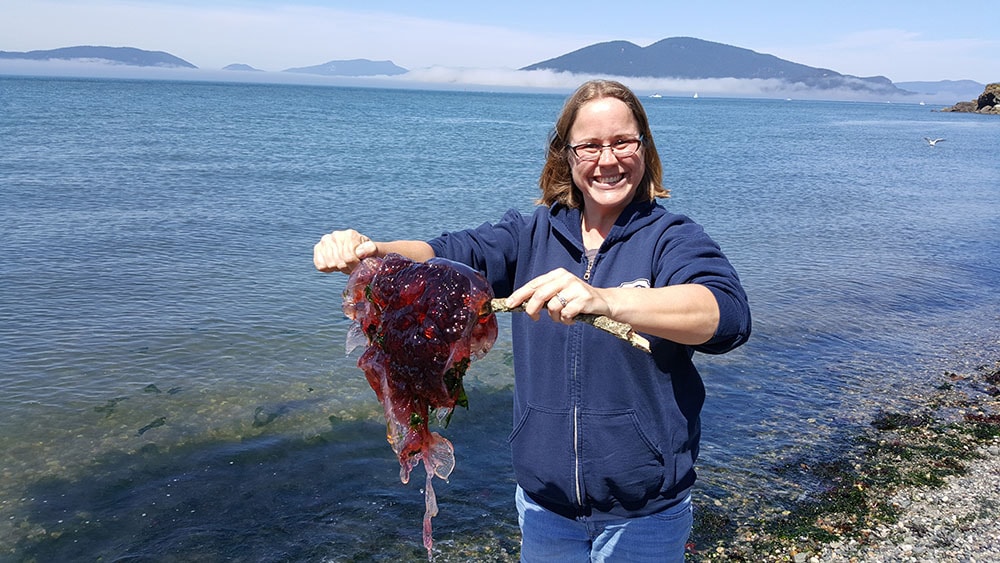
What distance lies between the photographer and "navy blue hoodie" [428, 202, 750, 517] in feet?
10.6

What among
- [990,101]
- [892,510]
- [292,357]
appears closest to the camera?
[892,510]

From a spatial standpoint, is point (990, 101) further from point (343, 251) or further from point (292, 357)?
point (343, 251)

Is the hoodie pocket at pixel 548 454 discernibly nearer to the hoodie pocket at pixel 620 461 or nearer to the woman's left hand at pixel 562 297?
the hoodie pocket at pixel 620 461

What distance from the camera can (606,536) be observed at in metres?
3.39

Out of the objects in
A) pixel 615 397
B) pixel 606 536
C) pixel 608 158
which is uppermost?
pixel 608 158

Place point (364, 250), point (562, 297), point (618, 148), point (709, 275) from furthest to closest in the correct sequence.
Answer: point (618, 148) < point (364, 250) < point (709, 275) < point (562, 297)

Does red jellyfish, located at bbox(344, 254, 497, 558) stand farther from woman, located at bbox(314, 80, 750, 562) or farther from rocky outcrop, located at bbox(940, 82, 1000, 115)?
rocky outcrop, located at bbox(940, 82, 1000, 115)

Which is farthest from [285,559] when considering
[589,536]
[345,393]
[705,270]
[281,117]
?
[281,117]

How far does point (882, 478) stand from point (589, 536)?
6369 mm

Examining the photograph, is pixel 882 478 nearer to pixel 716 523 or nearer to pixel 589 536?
pixel 716 523

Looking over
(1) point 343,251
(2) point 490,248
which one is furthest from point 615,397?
(1) point 343,251

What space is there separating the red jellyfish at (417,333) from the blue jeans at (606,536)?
0.57 metres

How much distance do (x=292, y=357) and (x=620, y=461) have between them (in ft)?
33.3

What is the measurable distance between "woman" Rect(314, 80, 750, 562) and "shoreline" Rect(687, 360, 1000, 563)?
13.2 ft
